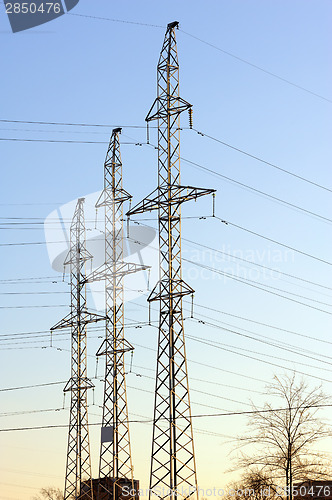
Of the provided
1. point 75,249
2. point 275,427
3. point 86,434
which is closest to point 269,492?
point 275,427

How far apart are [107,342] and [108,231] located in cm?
664

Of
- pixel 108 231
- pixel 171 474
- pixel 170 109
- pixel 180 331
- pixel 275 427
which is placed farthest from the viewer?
Result: pixel 275 427

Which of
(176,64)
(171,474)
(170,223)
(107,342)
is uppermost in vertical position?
(176,64)

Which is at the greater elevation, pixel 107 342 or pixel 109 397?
pixel 107 342

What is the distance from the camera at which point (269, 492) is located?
44094mm

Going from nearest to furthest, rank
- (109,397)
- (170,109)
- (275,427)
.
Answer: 1. (170,109)
2. (109,397)
3. (275,427)

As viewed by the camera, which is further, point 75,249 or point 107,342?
point 75,249

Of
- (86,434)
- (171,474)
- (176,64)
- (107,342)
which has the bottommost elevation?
(171,474)

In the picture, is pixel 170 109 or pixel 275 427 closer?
pixel 170 109

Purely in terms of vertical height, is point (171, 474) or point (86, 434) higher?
point (86, 434)

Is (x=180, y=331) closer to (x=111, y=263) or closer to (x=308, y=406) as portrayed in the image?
(x=111, y=263)

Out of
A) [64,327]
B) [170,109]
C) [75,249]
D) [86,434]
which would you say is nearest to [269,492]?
[86,434]

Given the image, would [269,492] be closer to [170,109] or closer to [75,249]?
[75,249]

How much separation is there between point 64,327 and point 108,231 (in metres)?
7.70
